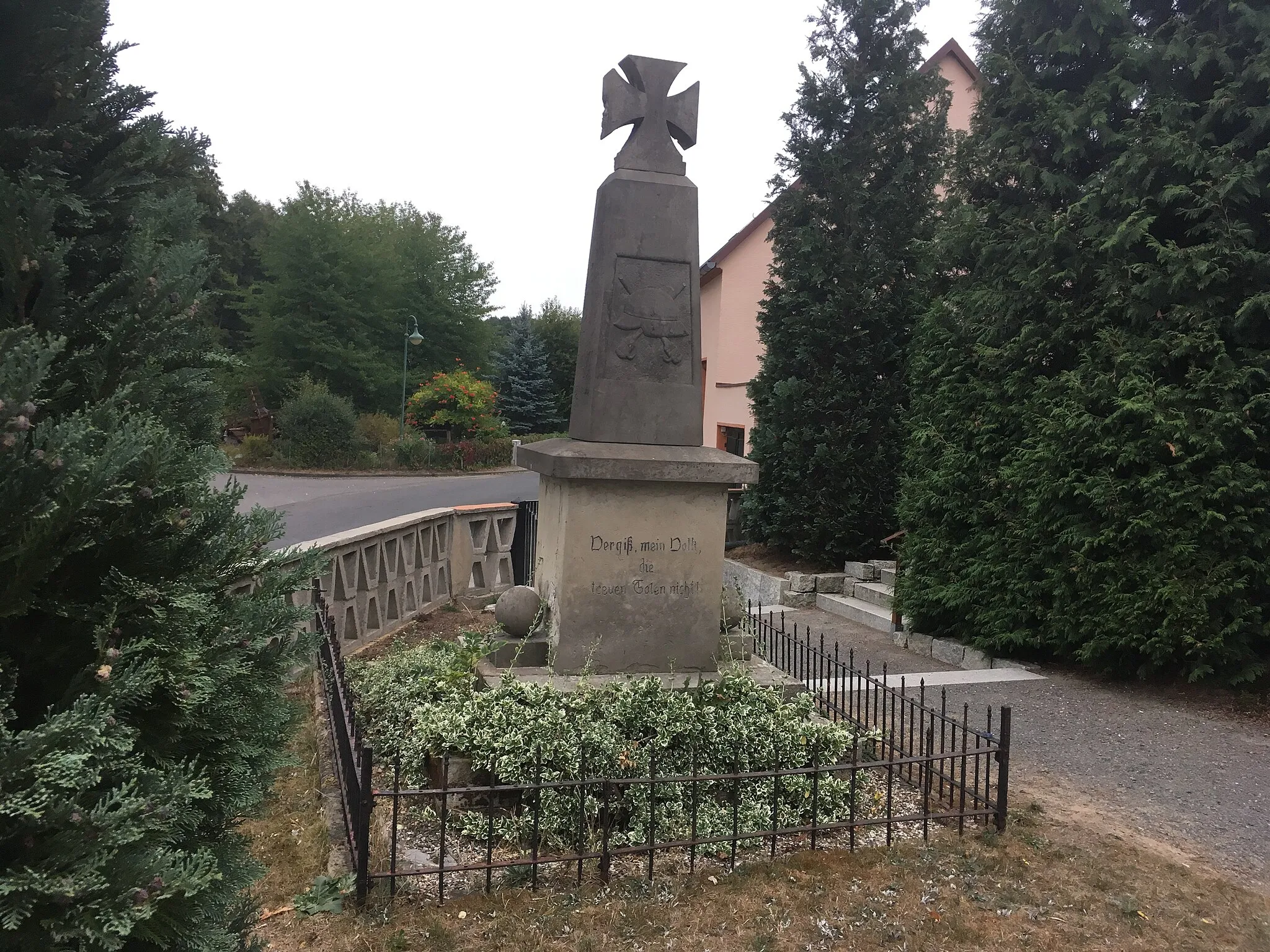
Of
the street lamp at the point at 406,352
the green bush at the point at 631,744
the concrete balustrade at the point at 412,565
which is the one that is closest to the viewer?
the green bush at the point at 631,744

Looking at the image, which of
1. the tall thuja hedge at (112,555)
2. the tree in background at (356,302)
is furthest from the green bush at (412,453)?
the tall thuja hedge at (112,555)

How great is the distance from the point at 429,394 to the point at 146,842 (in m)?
34.7

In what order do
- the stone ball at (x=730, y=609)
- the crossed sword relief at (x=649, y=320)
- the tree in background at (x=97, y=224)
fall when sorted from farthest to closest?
the stone ball at (x=730, y=609) < the crossed sword relief at (x=649, y=320) < the tree in background at (x=97, y=224)

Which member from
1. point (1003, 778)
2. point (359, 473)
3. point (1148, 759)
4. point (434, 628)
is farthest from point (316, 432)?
point (1003, 778)

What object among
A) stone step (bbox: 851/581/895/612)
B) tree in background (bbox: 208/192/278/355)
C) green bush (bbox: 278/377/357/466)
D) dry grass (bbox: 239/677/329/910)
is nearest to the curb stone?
green bush (bbox: 278/377/357/466)

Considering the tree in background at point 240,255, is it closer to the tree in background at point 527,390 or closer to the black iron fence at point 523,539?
the tree in background at point 527,390

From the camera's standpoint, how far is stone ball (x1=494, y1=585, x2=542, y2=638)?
5.78 m

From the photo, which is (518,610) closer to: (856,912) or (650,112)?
(856,912)

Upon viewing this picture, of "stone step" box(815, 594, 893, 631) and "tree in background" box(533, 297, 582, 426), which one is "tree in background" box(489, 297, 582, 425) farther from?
"stone step" box(815, 594, 893, 631)

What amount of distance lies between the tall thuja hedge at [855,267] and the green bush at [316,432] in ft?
67.8

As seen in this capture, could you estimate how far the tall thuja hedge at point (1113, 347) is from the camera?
22.9 ft

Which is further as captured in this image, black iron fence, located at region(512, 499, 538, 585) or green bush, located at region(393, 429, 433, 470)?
green bush, located at region(393, 429, 433, 470)

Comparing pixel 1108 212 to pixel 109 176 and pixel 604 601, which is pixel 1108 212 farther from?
pixel 109 176

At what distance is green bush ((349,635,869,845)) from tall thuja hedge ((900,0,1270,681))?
148 inches
